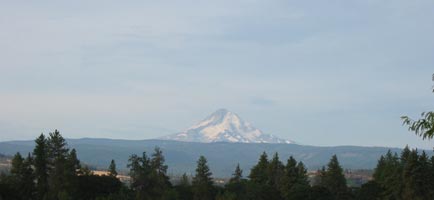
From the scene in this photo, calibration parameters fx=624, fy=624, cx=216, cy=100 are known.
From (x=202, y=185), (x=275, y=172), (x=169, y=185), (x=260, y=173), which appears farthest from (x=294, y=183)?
(x=169, y=185)

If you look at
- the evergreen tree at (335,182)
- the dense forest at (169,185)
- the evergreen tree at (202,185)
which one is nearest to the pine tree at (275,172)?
the dense forest at (169,185)

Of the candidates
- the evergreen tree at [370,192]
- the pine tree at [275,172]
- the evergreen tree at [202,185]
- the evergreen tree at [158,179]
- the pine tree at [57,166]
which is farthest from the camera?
the pine tree at [275,172]

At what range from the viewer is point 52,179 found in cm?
11750

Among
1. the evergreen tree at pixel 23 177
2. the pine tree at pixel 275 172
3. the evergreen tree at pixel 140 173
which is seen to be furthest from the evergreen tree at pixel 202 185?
the evergreen tree at pixel 23 177

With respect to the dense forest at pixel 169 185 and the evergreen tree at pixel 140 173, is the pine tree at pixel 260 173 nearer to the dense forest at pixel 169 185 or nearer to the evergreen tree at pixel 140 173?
the dense forest at pixel 169 185

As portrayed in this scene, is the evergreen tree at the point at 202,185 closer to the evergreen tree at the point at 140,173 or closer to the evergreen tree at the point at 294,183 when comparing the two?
the evergreen tree at the point at 140,173

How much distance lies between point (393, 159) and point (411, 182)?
1783 inches

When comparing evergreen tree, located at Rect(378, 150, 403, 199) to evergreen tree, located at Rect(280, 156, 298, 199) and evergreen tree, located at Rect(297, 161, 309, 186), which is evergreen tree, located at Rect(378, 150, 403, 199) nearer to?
evergreen tree, located at Rect(297, 161, 309, 186)

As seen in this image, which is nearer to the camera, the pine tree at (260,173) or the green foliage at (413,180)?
the green foliage at (413,180)

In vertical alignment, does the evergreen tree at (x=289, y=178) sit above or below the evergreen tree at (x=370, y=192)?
above

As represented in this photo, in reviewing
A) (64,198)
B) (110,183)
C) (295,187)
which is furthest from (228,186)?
(64,198)

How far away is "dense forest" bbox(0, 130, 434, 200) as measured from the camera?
383 ft

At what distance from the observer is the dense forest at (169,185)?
117m

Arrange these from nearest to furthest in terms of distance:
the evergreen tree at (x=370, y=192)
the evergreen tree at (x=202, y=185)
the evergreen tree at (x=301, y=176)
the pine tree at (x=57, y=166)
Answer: the pine tree at (x=57, y=166)
the evergreen tree at (x=202, y=185)
the evergreen tree at (x=370, y=192)
the evergreen tree at (x=301, y=176)
